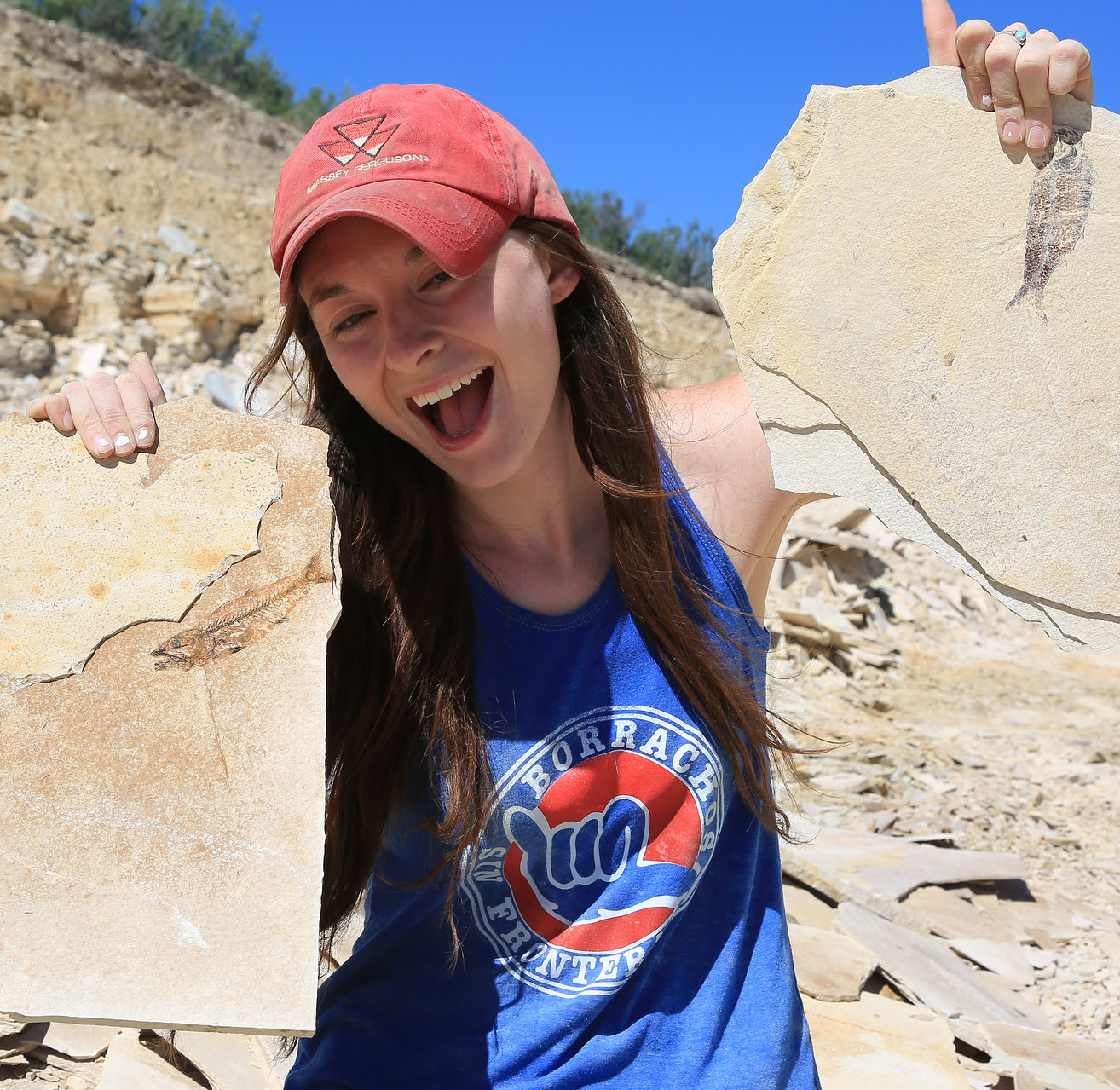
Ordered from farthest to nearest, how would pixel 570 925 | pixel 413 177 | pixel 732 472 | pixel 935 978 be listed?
pixel 935 978, pixel 732 472, pixel 570 925, pixel 413 177

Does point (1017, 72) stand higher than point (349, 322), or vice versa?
point (1017, 72)

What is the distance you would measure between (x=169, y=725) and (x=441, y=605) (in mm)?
491

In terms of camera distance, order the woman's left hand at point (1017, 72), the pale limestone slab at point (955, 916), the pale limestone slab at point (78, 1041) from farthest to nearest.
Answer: the pale limestone slab at point (955, 916) → the pale limestone slab at point (78, 1041) → the woman's left hand at point (1017, 72)

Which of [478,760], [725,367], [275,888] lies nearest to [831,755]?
[478,760]

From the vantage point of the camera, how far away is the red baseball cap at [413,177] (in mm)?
1280

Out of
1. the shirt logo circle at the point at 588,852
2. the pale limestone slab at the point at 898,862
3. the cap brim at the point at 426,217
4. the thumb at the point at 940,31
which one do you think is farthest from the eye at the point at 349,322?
the pale limestone slab at the point at 898,862

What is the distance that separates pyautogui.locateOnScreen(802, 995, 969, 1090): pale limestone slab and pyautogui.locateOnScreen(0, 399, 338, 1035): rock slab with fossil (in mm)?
1607

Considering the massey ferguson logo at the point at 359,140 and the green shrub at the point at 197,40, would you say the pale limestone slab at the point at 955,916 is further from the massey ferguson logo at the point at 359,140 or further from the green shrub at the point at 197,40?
the green shrub at the point at 197,40

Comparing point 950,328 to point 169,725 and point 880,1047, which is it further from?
point 880,1047

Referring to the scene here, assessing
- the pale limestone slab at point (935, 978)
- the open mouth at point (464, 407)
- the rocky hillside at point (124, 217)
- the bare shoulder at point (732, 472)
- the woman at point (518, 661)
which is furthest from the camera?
the rocky hillside at point (124, 217)

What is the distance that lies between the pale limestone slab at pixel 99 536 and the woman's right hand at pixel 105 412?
2 cm

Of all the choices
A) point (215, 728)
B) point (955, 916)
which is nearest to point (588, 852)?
point (215, 728)

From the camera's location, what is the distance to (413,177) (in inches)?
51.5

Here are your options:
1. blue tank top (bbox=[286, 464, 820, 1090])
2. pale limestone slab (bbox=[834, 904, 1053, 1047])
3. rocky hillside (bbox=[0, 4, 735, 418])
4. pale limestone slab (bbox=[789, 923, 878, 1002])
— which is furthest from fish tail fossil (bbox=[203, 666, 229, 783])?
rocky hillside (bbox=[0, 4, 735, 418])
